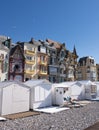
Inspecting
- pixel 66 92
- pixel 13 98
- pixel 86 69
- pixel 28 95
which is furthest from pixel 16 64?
pixel 86 69

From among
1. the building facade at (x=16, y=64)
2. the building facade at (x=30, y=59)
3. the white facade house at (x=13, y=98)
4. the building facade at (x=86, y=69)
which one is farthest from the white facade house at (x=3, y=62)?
the building facade at (x=86, y=69)

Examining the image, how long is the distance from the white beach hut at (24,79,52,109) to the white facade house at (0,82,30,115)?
1.07 m

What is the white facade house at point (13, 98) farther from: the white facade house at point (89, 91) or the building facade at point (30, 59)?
the building facade at point (30, 59)

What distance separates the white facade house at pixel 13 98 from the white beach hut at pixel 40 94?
3.51ft

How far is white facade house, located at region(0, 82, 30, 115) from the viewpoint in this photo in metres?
15.4

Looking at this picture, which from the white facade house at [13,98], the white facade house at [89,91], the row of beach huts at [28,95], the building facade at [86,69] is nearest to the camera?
the white facade house at [13,98]

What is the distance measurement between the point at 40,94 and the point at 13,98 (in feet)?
14.6

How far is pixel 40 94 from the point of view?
65.8 feet

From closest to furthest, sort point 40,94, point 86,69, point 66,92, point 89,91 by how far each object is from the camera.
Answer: point 40,94 < point 66,92 < point 89,91 < point 86,69

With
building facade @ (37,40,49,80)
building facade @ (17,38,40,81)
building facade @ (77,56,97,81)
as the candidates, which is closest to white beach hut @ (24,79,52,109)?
building facade @ (17,38,40,81)

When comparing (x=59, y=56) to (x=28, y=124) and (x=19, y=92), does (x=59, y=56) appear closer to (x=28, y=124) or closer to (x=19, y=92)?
(x=19, y=92)

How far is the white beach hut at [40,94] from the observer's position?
18902mm

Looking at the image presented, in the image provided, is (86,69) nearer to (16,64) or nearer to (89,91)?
(16,64)

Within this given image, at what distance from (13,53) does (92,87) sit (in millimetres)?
17491
